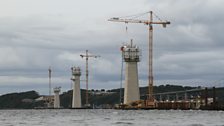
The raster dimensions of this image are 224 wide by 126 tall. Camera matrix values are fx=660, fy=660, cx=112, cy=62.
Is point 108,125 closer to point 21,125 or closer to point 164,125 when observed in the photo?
point 164,125

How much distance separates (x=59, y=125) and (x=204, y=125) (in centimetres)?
2332

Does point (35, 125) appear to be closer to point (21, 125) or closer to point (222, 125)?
point (21, 125)

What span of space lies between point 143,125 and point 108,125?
18.1 ft

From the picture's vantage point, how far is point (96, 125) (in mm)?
104000

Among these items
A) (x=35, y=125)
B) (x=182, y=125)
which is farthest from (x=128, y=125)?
(x=35, y=125)

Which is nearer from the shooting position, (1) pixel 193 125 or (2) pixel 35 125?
(1) pixel 193 125

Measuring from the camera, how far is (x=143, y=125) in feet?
333

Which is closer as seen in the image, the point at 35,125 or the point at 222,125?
the point at 222,125

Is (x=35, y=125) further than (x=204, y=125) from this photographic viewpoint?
Yes

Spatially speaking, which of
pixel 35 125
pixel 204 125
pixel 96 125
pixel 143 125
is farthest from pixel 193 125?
pixel 35 125

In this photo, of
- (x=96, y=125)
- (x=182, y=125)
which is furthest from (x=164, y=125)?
(x=96, y=125)

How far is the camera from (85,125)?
103750 millimetres

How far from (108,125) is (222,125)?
57.5ft

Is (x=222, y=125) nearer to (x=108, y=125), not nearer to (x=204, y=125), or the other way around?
(x=204, y=125)
